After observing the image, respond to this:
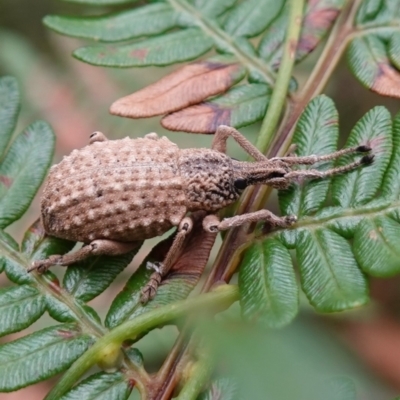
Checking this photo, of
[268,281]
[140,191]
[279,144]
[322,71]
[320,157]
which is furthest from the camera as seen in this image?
[322,71]

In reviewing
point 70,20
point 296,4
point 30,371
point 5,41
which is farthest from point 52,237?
point 5,41

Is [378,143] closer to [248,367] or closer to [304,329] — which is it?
[304,329]

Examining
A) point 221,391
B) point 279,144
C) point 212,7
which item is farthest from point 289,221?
point 212,7

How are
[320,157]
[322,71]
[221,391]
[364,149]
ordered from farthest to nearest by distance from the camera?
[322,71]
[320,157]
[364,149]
[221,391]

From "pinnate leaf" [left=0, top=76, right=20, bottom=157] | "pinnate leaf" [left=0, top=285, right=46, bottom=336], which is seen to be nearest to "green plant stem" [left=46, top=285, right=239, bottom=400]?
"pinnate leaf" [left=0, top=285, right=46, bottom=336]

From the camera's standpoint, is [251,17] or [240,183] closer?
[240,183]

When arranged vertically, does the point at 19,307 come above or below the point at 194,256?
above

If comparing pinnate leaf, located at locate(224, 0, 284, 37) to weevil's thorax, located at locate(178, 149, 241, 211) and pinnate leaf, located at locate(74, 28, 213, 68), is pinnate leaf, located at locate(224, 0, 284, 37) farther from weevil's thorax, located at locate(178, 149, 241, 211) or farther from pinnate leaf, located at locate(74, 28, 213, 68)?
weevil's thorax, located at locate(178, 149, 241, 211)

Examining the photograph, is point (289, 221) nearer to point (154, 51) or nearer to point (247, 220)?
point (247, 220)
